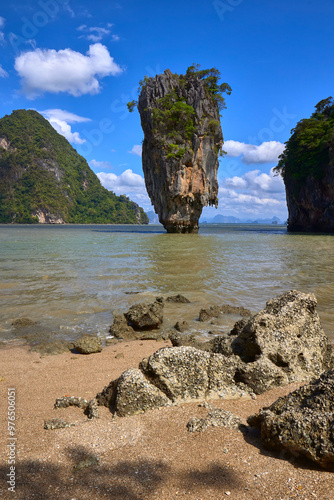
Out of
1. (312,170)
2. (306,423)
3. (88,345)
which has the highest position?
(312,170)

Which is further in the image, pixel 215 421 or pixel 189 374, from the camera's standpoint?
pixel 189 374

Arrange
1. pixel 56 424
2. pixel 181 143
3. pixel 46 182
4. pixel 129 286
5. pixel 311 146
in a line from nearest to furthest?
1. pixel 56 424
2. pixel 129 286
3. pixel 181 143
4. pixel 311 146
5. pixel 46 182

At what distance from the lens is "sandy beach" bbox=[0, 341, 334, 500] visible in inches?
70.5

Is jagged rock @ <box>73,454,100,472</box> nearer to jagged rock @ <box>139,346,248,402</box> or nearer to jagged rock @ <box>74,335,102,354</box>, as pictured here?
jagged rock @ <box>139,346,248,402</box>

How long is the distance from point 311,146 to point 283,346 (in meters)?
43.8

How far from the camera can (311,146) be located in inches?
1585

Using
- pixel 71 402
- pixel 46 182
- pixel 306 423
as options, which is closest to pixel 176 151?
pixel 71 402

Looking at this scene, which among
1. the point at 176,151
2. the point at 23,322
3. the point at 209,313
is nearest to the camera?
the point at 23,322

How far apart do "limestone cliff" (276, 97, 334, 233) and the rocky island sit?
487 inches

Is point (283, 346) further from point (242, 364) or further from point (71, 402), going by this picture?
point (71, 402)

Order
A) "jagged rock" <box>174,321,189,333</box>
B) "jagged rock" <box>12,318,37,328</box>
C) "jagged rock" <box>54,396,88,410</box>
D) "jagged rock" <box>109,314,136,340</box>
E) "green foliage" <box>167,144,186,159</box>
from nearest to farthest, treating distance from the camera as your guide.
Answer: "jagged rock" <box>54,396,88,410</box> < "jagged rock" <box>109,314,136,340</box> < "jagged rock" <box>174,321,189,333</box> < "jagged rock" <box>12,318,37,328</box> < "green foliage" <box>167,144,186,159</box>

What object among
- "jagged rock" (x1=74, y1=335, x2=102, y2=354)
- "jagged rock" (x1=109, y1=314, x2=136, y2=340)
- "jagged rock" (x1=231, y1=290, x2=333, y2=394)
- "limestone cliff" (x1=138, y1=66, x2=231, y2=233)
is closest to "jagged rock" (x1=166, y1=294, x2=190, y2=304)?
"jagged rock" (x1=109, y1=314, x2=136, y2=340)

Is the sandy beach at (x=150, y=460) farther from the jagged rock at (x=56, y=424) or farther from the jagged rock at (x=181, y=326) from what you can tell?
the jagged rock at (x=181, y=326)

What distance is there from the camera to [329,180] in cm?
3800
